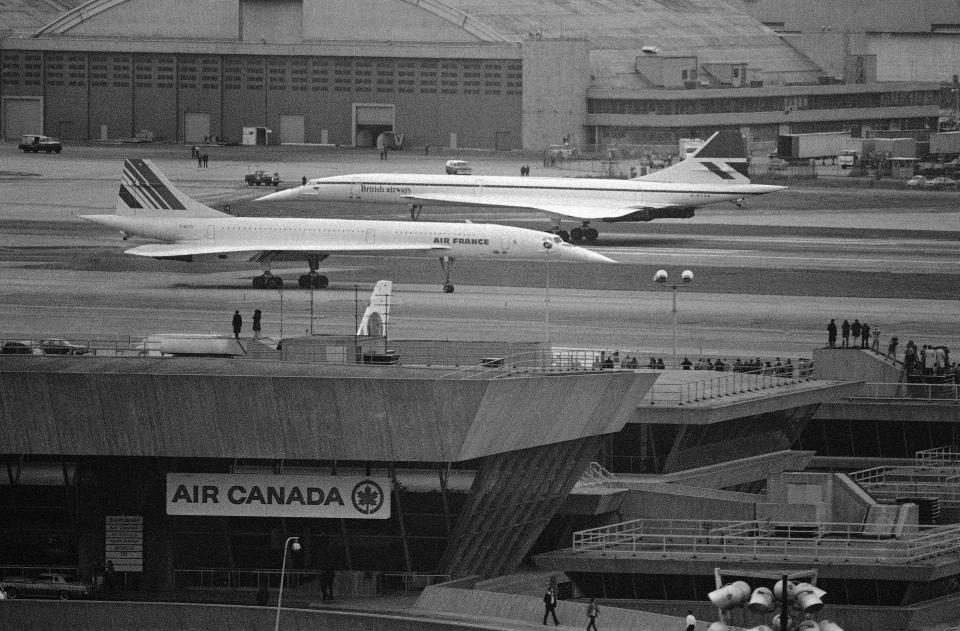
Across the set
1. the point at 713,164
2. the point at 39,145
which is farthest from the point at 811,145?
the point at 39,145

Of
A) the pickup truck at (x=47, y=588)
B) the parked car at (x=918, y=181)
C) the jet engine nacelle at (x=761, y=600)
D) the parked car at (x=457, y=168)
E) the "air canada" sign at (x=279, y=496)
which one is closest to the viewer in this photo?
the jet engine nacelle at (x=761, y=600)

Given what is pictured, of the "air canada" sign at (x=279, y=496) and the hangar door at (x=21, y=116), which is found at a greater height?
the hangar door at (x=21, y=116)

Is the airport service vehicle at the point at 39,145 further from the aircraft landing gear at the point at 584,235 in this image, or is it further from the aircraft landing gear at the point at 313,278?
the aircraft landing gear at the point at 313,278

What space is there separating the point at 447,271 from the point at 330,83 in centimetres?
9331

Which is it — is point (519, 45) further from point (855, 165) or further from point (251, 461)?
point (251, 461)

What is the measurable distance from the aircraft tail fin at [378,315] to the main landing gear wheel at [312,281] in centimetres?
2534

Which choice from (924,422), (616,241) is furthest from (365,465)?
(616,241)

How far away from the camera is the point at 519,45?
575ft

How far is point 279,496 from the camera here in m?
40.2

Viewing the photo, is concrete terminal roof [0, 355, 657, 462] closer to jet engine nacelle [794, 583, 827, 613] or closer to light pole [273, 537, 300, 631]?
light pole [273, 537, 300, 631]

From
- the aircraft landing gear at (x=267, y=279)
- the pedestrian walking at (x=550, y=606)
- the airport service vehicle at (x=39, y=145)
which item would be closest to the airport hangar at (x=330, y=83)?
the airport service vehicle at (x=39, y=145)

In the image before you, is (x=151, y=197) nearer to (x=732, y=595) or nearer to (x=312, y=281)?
(x=312, y=281)

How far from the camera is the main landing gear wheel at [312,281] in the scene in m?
86.0

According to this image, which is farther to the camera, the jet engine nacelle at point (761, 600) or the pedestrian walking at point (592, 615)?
the pedestrian walking at point (592, 615)
